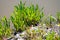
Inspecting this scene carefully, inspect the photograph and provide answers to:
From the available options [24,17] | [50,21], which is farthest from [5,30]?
[50,21]

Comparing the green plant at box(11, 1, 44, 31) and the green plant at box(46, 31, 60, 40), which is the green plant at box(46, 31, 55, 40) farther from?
the green plant at box(11, 1, 44, 31)

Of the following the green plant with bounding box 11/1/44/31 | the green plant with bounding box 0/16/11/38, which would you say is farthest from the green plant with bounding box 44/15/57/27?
the green plant with bounding box 0/16/11/38

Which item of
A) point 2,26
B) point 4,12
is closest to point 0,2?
point 4,12

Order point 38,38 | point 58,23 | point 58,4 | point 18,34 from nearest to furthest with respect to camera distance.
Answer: point 38,38, point 18,34, point 58,23, point 58,4

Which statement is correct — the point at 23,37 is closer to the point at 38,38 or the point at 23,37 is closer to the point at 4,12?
the point at 38,38

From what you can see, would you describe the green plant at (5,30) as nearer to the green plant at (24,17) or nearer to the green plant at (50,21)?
the green plant at (24,17)

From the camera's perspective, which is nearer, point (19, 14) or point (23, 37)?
point (23, 37)

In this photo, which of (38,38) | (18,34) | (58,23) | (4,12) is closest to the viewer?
(38,38)

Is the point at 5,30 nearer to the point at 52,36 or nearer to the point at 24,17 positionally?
the point at 24,17

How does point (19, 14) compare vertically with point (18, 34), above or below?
above
